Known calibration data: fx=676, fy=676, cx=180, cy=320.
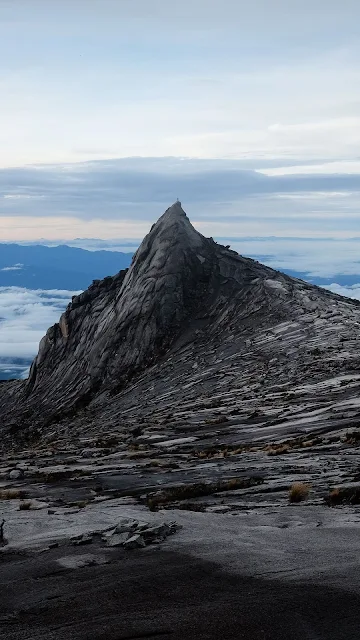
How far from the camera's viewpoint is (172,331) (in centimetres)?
7319

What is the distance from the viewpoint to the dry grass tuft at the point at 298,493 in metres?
18.3

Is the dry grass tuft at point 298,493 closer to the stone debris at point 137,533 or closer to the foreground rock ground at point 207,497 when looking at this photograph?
the foreground rock ground at point 207,497

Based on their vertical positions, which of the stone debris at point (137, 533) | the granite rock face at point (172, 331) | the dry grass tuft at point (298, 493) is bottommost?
the stone debris at point (137, 533)

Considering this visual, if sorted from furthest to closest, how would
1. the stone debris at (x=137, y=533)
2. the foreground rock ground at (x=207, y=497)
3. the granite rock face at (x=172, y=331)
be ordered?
the granite rock face at (x=172, y=331), the stone debris at (x=137, y=533), the foreground rock ground at (x=207, y=497)

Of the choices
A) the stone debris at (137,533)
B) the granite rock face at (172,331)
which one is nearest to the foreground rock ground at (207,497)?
the stone debris at (137,533)

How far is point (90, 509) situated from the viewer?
19.8 metres

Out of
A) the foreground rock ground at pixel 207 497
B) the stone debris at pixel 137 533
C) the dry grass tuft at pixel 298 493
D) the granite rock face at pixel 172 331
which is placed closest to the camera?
the foreground rock ground at pixel 207 497

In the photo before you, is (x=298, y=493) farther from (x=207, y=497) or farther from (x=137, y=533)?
(x=137, y=533)

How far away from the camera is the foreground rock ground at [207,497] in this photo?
1176 cm

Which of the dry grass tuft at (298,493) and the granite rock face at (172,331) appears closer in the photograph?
the dry grass tuft at (298,493)

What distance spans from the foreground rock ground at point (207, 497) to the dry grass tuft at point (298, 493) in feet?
0.16

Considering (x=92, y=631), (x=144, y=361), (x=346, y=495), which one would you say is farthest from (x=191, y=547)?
(x=144, y=361)

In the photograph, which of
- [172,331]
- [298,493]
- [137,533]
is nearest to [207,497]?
[298,493]

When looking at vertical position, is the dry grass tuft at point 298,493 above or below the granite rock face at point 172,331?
below
